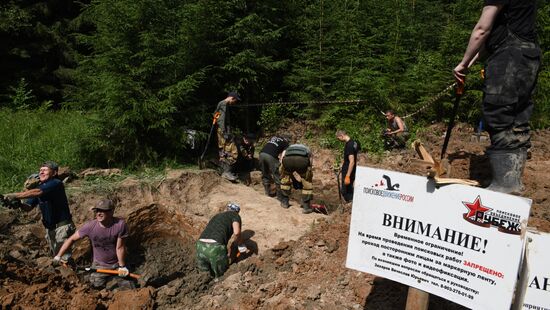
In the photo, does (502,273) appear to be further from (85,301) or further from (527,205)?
(85,301)

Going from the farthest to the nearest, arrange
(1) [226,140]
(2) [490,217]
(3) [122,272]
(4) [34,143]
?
1. (1) [226,140]
2. (4) [34,143]
3. (3) [122,272]
4. (2) [490,217]

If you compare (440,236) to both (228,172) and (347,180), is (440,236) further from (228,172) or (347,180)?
(228,172)

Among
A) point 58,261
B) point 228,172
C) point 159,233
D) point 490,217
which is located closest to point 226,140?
point 228,172

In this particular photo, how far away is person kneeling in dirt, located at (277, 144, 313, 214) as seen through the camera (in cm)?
802

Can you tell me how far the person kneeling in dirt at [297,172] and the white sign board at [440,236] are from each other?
502 centimetres

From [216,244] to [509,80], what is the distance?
15.2 feet

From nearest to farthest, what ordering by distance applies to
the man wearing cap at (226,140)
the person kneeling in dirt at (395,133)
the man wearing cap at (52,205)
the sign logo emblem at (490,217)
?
the sign logo emblem at (490,217) < the man wearing cap at (52,205) < the man wearing cap at (226,140) < the person kneeling in dirt at (395,133)

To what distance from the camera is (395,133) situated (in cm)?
985

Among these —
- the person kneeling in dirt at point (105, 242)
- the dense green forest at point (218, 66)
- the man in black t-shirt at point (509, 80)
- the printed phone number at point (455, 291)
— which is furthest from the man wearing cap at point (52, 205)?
the man in black t-shirt at point (509, 80)

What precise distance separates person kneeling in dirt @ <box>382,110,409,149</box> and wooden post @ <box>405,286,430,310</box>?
7.29 meters

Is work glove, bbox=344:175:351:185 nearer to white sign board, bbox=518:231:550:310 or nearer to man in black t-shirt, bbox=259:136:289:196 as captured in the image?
man in black t-shirt, bbox=259:136:289:196

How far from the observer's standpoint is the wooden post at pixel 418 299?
2850 mm

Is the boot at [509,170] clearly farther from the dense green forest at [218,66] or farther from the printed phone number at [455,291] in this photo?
the dense green forest at [218,66]

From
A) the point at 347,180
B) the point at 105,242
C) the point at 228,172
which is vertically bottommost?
the point at 105,242
